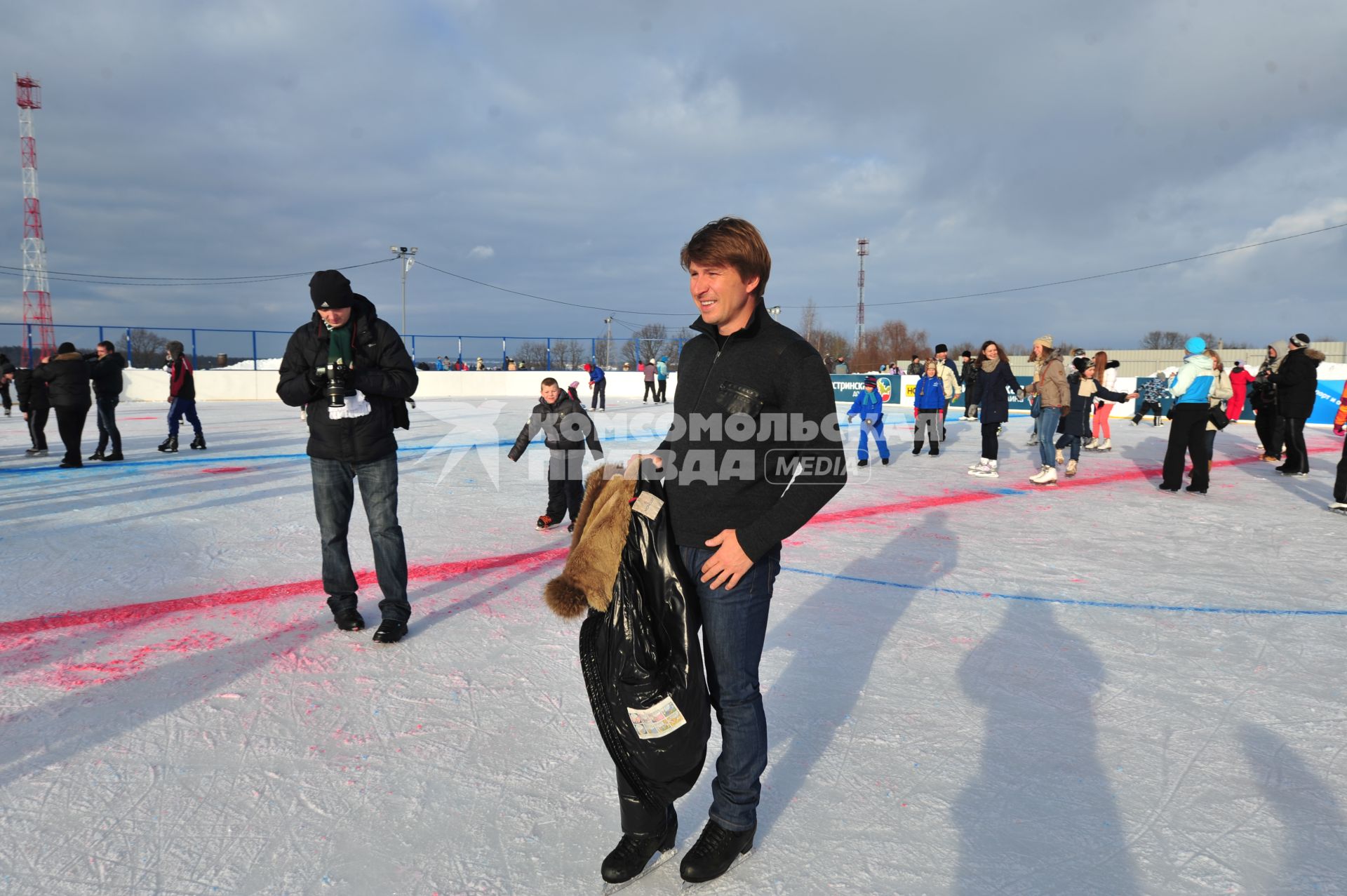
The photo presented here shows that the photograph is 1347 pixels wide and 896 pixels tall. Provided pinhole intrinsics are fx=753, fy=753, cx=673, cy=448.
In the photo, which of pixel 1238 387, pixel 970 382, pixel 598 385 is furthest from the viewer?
pixel 598 385

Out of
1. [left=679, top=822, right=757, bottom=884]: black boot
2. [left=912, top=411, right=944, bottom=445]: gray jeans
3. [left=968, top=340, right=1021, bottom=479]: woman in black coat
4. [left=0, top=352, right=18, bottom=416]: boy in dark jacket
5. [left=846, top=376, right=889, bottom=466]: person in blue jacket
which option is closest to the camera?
[left=679, top=822, right=757, bottom=884]: black boot

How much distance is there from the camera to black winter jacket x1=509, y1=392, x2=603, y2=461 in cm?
599

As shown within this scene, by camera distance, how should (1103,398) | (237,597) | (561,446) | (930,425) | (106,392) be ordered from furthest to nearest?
(930,425) < (1103,398) < (106,392) < (561,446) < (237,597)

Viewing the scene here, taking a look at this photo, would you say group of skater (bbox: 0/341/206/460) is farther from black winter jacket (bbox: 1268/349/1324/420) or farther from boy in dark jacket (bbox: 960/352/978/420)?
boy in dark jacket (bbox: 960/352/978/420)

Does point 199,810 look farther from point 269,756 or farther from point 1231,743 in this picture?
point 1231,743

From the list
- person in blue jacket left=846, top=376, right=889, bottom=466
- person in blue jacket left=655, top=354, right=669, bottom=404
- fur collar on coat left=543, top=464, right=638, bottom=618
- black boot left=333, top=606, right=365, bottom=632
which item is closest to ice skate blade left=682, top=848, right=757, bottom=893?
fur collar on coat left=543, top=464, right=638, bottom=618

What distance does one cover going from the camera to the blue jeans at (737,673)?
1858 mm

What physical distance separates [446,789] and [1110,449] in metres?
12.8

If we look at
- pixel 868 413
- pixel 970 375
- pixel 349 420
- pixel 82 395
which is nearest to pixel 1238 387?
pixel 970 375

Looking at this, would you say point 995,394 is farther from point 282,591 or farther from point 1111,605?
point 282,591

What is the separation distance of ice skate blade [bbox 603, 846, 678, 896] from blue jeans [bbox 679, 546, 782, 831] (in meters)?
0.18

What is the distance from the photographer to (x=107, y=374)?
893 centimetres

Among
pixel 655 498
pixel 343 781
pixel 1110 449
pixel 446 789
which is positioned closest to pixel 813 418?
pixel 655 498

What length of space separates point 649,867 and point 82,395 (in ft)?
30.5
